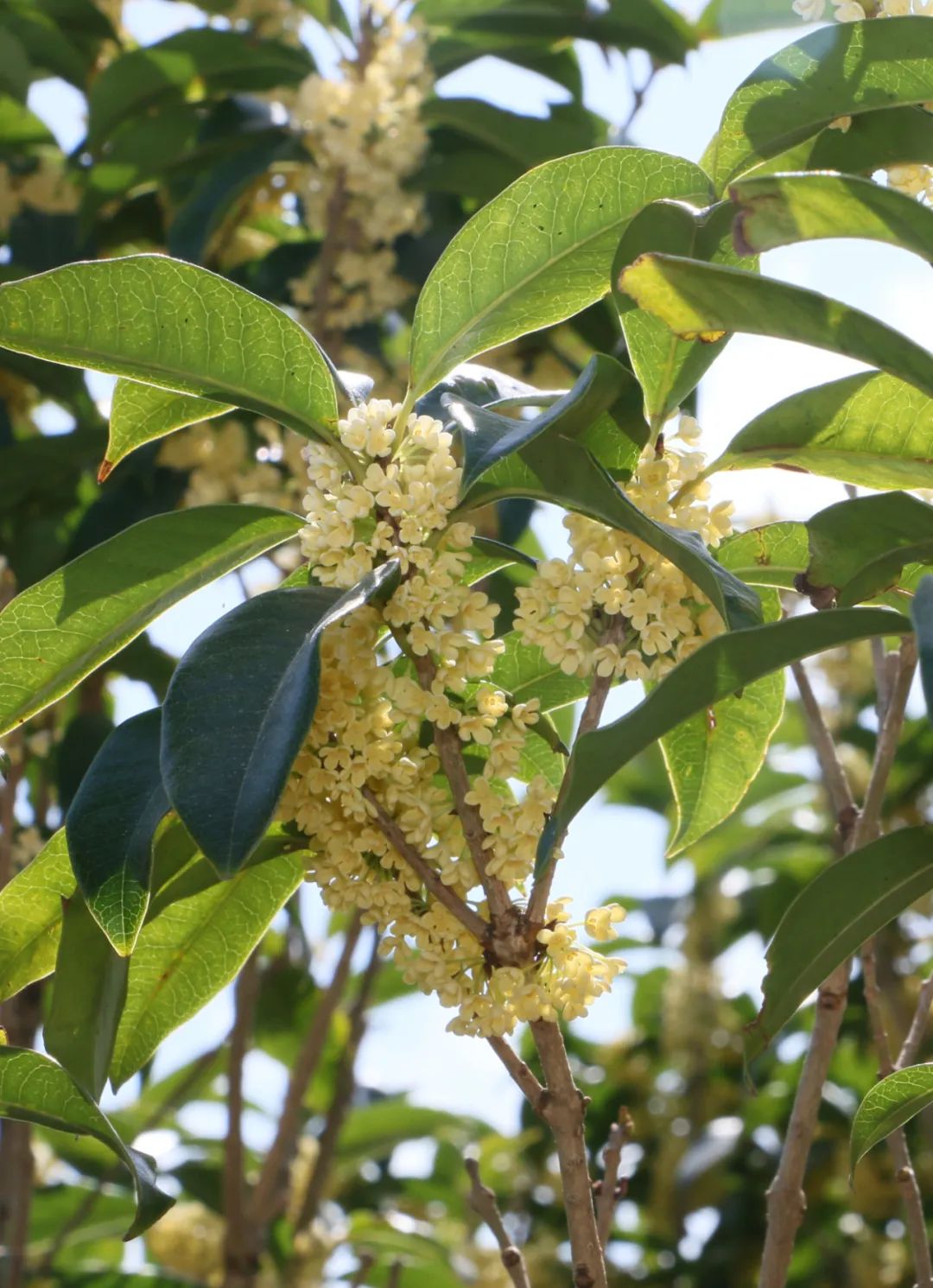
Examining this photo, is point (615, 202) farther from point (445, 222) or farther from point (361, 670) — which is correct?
point (445, 222)

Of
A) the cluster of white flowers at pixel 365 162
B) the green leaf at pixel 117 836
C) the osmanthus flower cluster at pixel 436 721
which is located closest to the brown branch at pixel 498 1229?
the osmanthus flower cluster at pixel 436 721

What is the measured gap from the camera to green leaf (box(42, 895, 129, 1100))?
0.89 m

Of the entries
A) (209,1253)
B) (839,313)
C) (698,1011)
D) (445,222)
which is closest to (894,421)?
(839,313)

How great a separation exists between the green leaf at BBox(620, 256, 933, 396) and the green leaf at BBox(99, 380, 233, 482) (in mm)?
327

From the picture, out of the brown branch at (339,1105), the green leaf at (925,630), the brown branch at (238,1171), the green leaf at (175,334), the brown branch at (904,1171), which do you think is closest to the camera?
the green leaf at (925,630)

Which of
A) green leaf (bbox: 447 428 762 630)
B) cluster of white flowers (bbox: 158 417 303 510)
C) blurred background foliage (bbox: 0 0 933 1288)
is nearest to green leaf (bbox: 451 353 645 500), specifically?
green leaf (bbox: 447 428 762 630)

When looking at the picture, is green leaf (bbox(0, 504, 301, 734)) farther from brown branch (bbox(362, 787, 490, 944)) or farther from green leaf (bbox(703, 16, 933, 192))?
green leaf (bbox(703, 16, 933, 192))

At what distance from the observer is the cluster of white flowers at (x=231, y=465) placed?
75.7 inches

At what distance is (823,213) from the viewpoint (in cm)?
75

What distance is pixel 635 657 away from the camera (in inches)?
30.5

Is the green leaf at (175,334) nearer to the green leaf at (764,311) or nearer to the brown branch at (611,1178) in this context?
the green leaf at (764,311)

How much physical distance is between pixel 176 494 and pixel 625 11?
3.00ft

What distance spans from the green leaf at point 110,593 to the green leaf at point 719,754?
0.29 m

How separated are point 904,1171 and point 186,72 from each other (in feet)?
5.75
